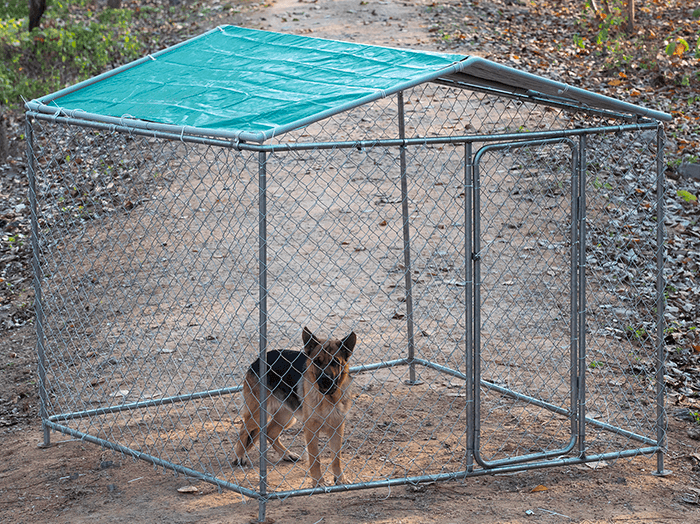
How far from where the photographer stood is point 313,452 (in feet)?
13.2

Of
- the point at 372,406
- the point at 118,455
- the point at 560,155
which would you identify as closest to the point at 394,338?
the point at 372,406

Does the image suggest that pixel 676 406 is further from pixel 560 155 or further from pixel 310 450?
pixel 560 155

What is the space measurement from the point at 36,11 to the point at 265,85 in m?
13.7

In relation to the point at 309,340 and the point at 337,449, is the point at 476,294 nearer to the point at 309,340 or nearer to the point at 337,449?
the point at 309,340

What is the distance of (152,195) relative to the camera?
9.10 metres

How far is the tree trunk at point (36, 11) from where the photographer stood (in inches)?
598

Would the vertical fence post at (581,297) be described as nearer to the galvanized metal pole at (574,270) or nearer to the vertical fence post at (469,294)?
the galvanized metal pole at (574,270)

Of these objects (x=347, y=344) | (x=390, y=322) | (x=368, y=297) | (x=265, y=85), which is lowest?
(x=390, y=322)

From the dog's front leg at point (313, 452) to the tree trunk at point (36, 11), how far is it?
14.4 metres

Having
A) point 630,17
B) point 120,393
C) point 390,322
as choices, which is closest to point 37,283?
point 120,393

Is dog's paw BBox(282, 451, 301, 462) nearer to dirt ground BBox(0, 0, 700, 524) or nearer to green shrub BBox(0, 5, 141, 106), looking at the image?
dirt ground BBox(0, 0, 700, 524)

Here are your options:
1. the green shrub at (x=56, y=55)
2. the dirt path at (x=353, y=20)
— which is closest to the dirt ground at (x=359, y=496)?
the dirt path at (x=353, y=20)

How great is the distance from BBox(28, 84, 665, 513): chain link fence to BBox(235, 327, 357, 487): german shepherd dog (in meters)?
0.27

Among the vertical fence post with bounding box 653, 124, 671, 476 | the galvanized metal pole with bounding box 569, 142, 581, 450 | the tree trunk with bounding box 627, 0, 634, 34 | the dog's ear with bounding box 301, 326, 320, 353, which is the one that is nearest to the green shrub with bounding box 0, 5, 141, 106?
the tree trunk with bounding box 627, 0, 634, 34
